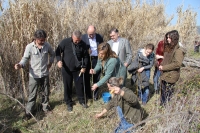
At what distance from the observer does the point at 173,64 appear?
116 inches

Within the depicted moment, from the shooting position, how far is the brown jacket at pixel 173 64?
2.92 metres

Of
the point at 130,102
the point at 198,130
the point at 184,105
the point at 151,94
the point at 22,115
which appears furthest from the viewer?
the point at 151,94

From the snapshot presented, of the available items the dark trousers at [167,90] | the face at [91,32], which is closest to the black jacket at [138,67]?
the dark trousers at [167,90]

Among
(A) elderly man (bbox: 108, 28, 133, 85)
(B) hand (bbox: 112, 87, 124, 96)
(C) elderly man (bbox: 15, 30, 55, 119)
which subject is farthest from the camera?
(A) elderly man (bbox: 108, 28, 133, 85)

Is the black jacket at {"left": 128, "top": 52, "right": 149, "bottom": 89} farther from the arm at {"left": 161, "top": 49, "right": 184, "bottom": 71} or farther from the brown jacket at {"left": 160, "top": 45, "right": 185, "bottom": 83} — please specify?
the arm at {"left": 161, "top": 49, "right": 184, "bottom": 71}

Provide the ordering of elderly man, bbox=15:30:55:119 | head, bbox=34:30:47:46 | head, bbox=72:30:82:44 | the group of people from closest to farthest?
the group of people, head, bbox=34:30:47:46, elderly man, bbox=15:30:55:119, head, bbox=72:30:82:44

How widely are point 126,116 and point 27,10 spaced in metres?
3.06

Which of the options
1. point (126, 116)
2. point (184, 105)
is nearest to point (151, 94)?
point (184, 105)

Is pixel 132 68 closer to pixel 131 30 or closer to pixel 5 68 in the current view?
pixel 5 68

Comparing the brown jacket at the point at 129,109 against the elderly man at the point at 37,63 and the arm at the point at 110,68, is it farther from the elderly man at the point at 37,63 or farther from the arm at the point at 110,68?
the elderly man at the point at 37,63

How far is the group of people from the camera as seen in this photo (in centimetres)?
258

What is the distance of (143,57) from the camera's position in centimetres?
362

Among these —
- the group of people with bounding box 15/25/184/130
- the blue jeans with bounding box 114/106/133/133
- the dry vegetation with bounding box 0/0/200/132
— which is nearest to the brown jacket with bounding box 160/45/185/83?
the group of people with bounding box 15/25/184/130

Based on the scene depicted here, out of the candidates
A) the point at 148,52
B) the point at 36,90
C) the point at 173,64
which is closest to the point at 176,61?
the point at 173,64
